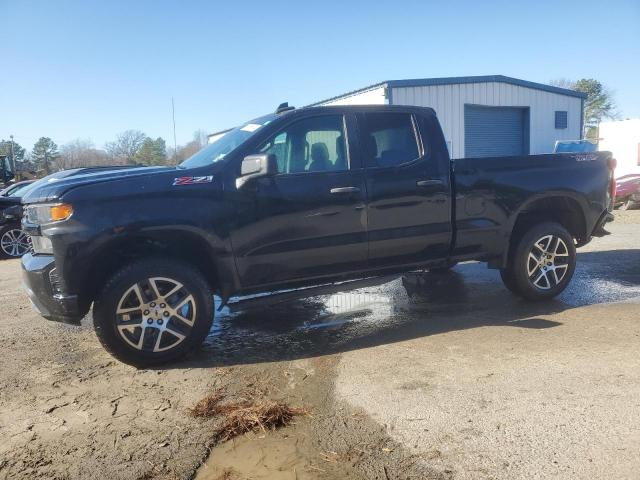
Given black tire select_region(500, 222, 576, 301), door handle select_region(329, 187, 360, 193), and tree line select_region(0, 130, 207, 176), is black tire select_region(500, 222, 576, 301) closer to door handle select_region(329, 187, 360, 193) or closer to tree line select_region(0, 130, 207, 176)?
door handle select_region(329, 187, 360, 193)

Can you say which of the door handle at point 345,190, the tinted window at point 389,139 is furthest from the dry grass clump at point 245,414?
the tinted window at point 389,139

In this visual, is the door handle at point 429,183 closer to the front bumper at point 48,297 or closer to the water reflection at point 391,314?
the water reflection at point 391,314

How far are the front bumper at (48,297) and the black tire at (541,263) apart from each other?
4292 millimetres

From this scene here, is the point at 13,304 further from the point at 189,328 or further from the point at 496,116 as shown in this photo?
the point at 496,116

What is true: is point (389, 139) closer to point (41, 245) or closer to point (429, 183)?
point (429, 183)

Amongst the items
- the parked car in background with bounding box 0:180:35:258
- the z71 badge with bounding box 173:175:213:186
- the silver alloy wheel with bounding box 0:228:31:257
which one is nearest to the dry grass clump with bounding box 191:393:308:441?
the z71 badge with bounding box 173:175:213:186

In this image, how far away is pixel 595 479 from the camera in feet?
8.14

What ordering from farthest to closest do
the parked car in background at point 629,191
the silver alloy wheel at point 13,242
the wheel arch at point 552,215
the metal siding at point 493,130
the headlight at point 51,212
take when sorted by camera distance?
1. the metal siding at point 493,130
2. the parked car in background at point 629,191
3. the silver alloy wheel at point 13,242
4. the wheel arch at point 552,215
5. the headlight at point 51,212

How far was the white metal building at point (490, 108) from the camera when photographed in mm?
18656

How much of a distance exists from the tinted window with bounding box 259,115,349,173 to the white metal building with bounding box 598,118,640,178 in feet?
90.5

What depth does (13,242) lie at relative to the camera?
11.4 meters

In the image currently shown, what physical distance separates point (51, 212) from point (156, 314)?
43.1 inches

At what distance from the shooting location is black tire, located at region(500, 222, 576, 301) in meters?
5.57

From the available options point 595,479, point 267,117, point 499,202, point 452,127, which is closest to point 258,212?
point 267,117
